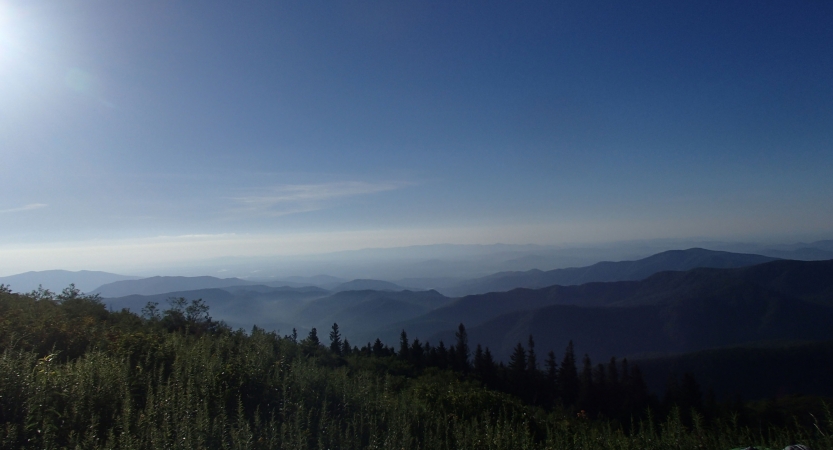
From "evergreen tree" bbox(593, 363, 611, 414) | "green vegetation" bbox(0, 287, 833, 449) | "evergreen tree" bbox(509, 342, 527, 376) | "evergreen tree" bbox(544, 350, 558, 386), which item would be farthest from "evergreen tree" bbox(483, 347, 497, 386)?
"green vegetation" bbox(0, 287, 833, 449)

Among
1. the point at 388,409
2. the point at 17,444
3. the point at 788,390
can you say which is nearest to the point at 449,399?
the point at 388,409

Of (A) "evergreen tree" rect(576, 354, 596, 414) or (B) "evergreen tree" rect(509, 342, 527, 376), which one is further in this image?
(B) "evergreen tree" rect(509, 342, 527, 376)

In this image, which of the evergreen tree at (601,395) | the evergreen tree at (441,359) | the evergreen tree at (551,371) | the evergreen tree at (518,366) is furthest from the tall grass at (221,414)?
the evergreen tree at (551,371)

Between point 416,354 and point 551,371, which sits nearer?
point 416,354

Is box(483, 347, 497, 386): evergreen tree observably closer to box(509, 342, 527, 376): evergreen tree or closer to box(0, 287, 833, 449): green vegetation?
box(509, 342, 527, 376): evergreen tree

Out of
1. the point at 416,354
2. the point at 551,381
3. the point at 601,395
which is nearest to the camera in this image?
the point at 416,354

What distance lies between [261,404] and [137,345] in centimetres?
404

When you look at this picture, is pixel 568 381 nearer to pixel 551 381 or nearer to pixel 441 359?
pixel 551 381

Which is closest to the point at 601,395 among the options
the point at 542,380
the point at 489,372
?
the point at 542,380

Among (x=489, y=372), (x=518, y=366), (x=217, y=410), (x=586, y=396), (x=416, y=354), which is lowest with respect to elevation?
(x=586, y=396)

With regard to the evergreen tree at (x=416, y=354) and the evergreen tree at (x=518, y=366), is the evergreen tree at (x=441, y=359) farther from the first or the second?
the evergreen tree at (x=518, y=366)

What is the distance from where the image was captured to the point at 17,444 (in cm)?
462

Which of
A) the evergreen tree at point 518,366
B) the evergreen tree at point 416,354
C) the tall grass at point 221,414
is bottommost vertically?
the evergreen tree at point 518,366

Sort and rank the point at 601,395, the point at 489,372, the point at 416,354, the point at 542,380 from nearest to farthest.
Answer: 1. the point at 416,354
2. the point at 489,372
3. the point at 601,395
4. the point at 542,380
